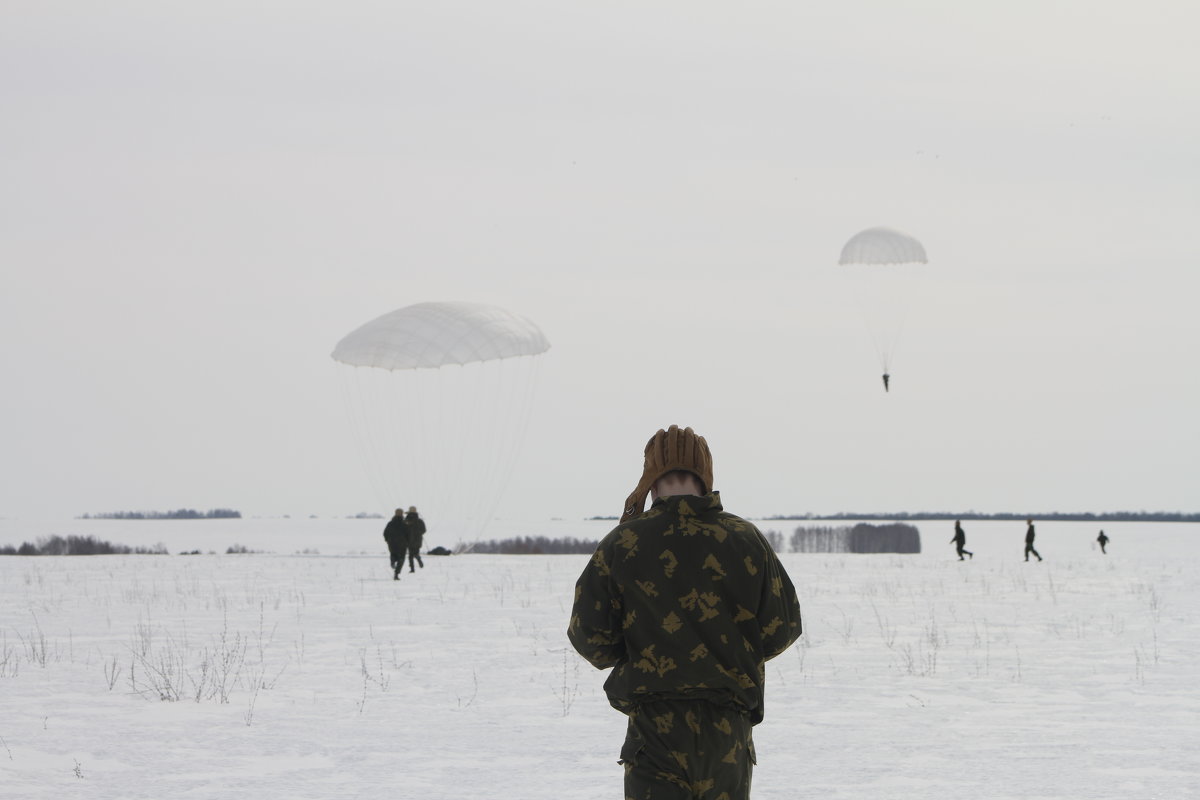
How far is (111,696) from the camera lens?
10.7m

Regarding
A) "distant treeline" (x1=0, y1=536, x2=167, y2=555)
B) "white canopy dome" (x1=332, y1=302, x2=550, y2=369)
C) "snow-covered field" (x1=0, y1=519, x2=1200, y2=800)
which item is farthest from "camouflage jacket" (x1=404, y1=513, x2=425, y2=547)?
"distant treeline" (x1=0, y1=536, x2=167, y2=555)

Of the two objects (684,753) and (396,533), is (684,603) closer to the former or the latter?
(684,753)

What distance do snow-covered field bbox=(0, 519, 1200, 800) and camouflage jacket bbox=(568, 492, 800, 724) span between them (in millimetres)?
3567

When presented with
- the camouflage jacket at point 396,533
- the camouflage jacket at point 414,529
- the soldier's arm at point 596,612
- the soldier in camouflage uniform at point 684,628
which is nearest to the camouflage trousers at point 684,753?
the soldier in camouflage uniform at point 684,628

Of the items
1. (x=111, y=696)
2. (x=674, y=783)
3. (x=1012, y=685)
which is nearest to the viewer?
(x=674, y=783)

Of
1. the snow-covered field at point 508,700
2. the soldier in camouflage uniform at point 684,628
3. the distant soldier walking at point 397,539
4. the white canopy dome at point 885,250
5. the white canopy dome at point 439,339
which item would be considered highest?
the white canopy dome at point 885,250

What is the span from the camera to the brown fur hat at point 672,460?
4.05 m

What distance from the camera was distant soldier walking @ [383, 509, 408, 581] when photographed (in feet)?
85.6

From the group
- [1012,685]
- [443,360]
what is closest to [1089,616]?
[1012,685]

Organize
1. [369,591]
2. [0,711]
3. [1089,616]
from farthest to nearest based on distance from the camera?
1. [369,591]
2. [1089,616]
3. [0,711]

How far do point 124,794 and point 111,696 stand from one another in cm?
364

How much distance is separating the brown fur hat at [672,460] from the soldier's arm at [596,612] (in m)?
0.20

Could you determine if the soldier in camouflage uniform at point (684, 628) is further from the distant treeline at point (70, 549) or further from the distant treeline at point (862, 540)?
the distant treeline at point (862, 540)

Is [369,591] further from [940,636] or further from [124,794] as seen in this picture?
[124,794]
